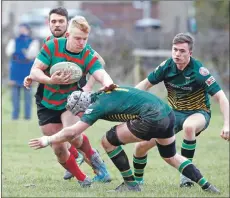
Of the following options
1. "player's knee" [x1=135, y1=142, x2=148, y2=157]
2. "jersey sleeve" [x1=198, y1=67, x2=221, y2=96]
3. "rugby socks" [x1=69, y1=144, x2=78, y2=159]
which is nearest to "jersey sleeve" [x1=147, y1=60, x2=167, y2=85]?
"jersey sleeve" [x1=198, y1=67, x2=221, y2=96]

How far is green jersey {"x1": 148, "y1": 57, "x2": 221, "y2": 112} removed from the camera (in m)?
9.19

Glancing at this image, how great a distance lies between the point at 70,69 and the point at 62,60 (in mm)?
340

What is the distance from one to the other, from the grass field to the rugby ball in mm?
1197

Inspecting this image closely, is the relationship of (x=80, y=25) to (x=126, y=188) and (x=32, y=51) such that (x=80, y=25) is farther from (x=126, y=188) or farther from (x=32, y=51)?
(x=32, y=51)

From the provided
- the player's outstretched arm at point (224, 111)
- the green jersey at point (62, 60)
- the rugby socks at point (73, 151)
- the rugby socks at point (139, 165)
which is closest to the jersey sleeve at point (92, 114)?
the green jersey at point (62, 60)

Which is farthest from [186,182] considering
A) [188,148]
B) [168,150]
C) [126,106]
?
[126,106]

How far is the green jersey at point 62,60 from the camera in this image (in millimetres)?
8656

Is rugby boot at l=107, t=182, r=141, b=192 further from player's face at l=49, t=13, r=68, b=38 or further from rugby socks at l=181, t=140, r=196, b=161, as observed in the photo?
player's face at l=49, t=13, r=68, b=38

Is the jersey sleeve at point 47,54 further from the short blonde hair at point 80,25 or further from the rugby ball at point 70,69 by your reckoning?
the short blonde hair at point 80,25

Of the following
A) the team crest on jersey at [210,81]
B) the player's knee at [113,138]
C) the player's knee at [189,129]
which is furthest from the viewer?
the player's knee at [189,129]

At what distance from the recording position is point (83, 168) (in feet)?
38.0

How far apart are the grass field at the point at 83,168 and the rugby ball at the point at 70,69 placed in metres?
1.20

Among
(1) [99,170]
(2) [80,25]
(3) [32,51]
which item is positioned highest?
(2) [80,25]

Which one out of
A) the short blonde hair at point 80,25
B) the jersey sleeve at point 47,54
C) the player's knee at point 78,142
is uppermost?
the short blonde hair at point 80,25
